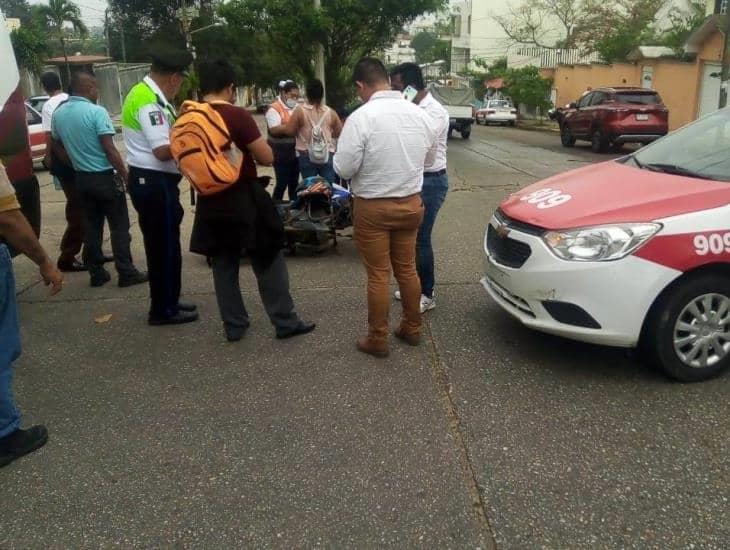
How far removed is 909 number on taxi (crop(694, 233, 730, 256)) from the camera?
340cm

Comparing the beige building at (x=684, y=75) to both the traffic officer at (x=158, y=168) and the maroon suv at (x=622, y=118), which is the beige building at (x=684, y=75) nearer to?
the maroon suv at (x=622, y=118)

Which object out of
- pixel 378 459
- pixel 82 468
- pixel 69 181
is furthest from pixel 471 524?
pixel 69 181

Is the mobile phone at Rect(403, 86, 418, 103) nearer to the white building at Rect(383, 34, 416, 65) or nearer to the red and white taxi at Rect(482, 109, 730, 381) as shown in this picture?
the red and white taxi at Rect(482, 109, 730, 381)

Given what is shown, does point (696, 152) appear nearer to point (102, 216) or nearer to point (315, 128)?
point (315, 128)

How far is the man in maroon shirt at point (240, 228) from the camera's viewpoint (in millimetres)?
3971

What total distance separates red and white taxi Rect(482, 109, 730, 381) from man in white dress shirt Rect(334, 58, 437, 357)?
66 cm

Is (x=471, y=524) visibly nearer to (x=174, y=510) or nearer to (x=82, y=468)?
(x=174, y=510)

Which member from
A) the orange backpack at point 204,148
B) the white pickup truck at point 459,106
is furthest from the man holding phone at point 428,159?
the white pickup truck at point 459,106

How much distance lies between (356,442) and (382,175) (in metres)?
1.53

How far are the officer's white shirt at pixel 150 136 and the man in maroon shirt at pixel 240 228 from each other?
0.43 meters

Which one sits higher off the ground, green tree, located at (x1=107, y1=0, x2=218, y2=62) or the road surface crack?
green tree, located at (x1=107, y1=0, x2=218, y2=62)

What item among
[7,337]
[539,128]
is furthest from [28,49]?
[7,337]

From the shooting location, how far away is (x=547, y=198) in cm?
406

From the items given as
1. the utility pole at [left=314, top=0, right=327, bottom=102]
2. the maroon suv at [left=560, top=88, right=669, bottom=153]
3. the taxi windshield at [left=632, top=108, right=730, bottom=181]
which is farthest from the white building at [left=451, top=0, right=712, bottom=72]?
the taxi windshield at [left=632, top=108, right=730, bottom=181]
